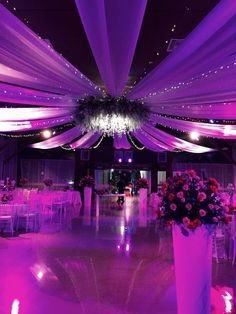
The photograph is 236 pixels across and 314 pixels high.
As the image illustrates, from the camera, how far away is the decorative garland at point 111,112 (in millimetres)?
5848

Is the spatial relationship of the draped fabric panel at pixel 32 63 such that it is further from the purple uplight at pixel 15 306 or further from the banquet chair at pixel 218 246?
the banquet chair at pixel 218 246

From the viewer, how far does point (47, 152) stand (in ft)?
62.0

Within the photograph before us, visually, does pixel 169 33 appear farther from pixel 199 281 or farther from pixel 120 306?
pixel 120 306

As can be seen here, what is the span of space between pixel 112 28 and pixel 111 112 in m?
2.84

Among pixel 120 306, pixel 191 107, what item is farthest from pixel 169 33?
pixel 120 306

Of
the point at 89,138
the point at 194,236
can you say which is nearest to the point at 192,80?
the point at 194,236

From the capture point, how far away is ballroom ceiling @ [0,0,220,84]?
383 centimetres

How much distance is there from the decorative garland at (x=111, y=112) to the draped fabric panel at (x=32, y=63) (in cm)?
40

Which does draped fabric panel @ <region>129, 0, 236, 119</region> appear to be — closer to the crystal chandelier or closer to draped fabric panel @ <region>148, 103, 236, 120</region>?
draped fabric panel @ <region>148, 103, 236, 120</region>

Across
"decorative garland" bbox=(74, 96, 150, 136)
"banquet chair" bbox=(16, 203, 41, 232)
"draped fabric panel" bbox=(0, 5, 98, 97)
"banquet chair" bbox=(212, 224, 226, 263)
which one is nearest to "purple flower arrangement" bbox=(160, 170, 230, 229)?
"draped fabric panel" bbox=(0, 5, 98, 97)

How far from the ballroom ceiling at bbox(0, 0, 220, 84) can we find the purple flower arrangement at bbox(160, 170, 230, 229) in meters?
2.17

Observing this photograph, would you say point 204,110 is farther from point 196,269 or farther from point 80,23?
point 196,269

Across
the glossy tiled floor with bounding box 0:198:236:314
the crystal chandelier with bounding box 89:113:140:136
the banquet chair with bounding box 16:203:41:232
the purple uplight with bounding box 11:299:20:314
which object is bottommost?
the glossy tiled floor with bounding box 0:198:236:314

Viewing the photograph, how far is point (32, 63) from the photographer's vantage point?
409cm
